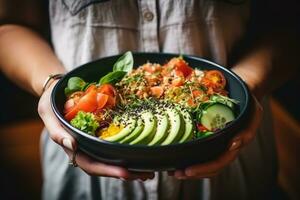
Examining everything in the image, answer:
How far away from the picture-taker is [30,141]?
2.32m

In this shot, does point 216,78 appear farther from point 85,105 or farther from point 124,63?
point 85,105

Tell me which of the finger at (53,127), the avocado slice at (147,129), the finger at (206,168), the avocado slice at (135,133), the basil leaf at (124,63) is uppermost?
the basil leaf at (124,63)

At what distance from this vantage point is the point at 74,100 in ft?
3.29

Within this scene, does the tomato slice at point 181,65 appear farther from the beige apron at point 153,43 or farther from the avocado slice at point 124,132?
the avocado slice at point 124,132

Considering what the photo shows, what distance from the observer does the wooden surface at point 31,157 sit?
2.08 metres

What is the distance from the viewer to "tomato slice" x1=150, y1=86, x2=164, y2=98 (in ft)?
3.44

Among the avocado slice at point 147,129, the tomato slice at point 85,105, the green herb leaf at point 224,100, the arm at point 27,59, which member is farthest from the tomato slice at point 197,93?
the arm at point 27,59

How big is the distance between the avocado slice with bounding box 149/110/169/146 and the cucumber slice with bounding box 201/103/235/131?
0.30ft

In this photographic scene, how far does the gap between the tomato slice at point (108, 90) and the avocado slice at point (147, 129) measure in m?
0.11

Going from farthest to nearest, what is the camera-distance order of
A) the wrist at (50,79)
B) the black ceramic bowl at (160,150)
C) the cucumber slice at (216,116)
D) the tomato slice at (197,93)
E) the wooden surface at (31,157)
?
the wooden surface at (31,157)
the wrist at (50,79)
the tomato slice at (197,93)
the cucumber slice at (216,116)
the black ceramic bowl at (160,150)

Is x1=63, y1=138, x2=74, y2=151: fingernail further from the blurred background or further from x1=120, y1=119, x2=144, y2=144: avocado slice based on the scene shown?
the blurred background

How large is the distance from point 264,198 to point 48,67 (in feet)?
2.94

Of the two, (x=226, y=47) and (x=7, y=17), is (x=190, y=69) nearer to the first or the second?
(x=226, y=47)

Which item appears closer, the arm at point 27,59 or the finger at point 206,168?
the finger at point 206,168
